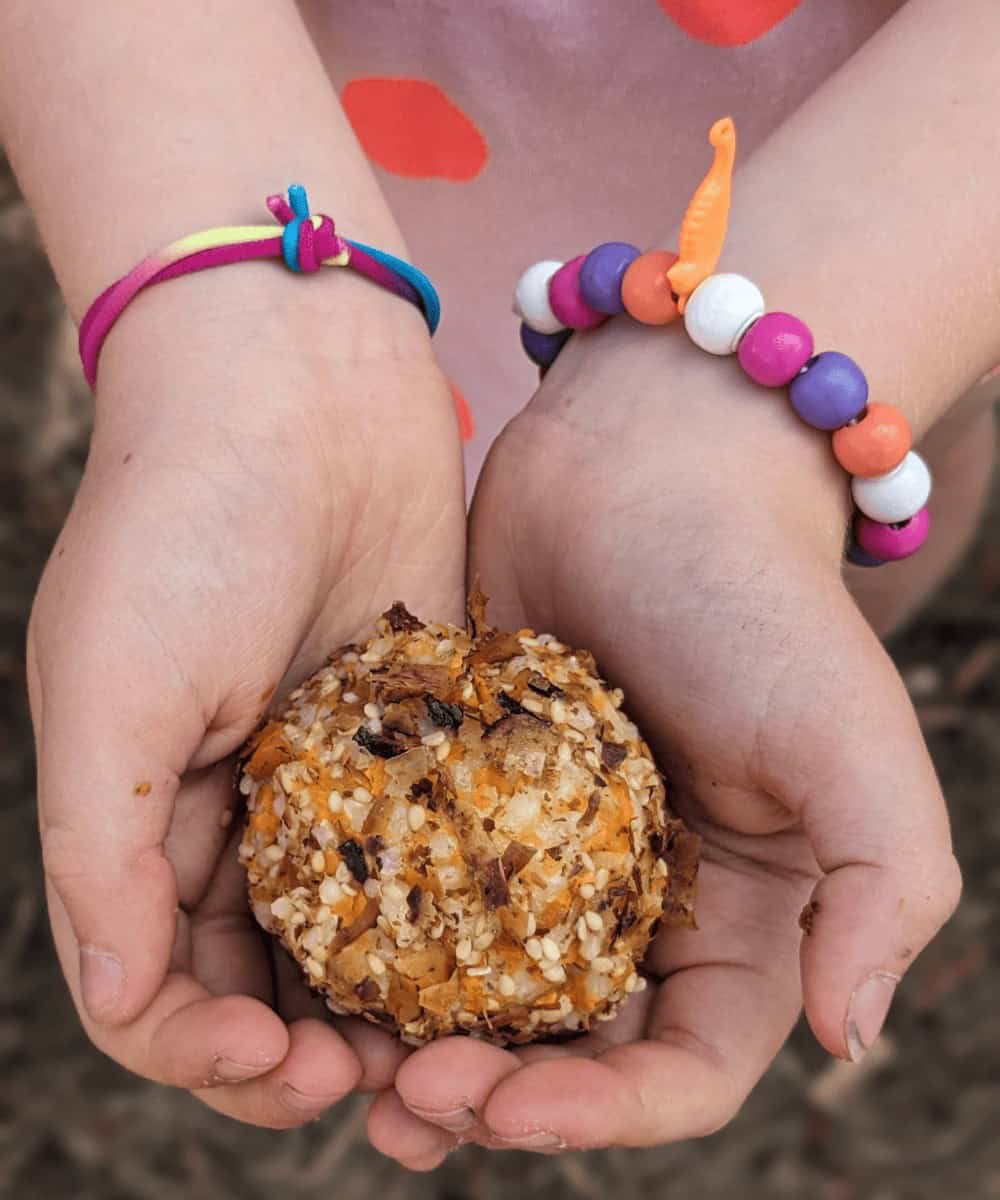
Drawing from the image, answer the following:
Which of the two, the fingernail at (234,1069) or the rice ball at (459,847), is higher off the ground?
the rice ball at (459,847)

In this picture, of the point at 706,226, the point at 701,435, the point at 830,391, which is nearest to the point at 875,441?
the point at 830,391

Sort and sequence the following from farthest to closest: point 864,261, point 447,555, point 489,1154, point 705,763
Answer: point 489,1154 → point 447,555 → point 864,261 → point 705,763

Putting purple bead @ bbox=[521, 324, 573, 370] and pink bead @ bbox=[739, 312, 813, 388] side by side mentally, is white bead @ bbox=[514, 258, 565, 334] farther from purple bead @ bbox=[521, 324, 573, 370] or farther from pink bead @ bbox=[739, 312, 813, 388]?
pink bead @ bbox=[739, 312, 813, 388]

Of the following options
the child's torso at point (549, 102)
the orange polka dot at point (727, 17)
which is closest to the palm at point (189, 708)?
the child's torso at point (549, 102)

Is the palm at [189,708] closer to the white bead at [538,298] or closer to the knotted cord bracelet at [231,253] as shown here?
the knotted cord bracelet at [231,253]

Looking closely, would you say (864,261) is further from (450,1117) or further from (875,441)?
(450,1117)

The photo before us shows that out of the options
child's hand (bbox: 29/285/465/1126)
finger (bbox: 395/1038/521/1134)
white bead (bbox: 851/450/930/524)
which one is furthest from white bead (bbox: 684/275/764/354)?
finger (bbox: 395/1038/521/1134)

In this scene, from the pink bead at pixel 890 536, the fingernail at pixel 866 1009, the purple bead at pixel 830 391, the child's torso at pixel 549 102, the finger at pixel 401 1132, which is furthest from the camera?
the child's torso at pixel 549 102
